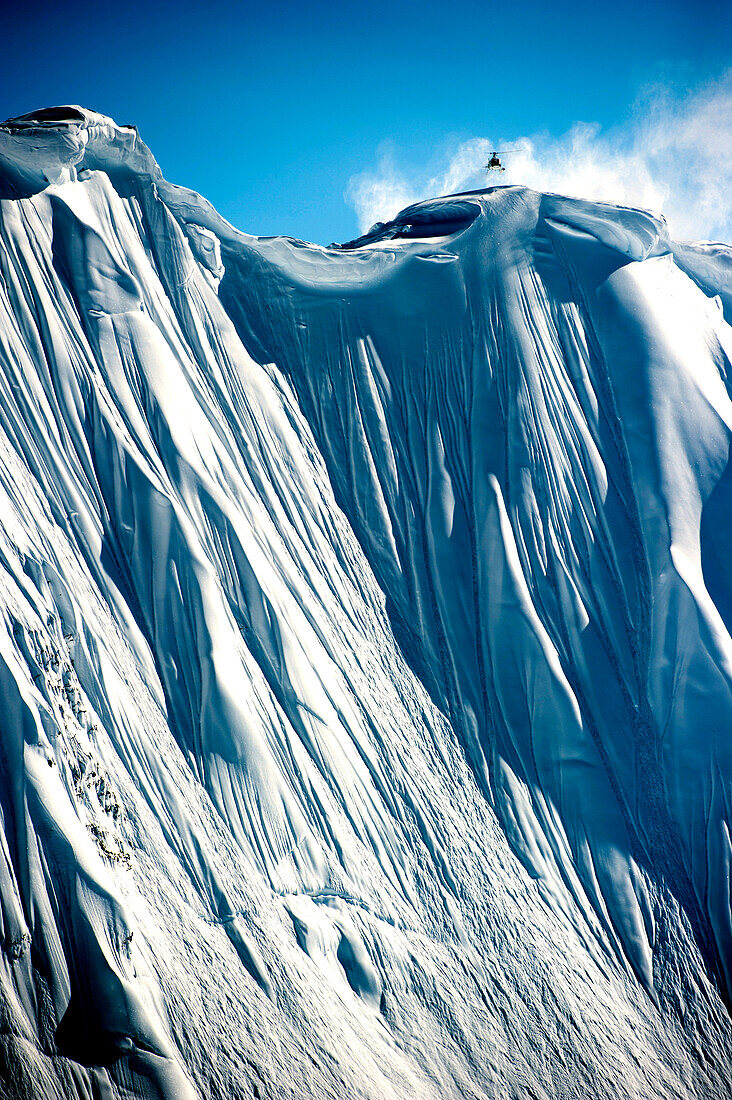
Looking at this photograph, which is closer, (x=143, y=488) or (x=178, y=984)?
(x=178, y=984)

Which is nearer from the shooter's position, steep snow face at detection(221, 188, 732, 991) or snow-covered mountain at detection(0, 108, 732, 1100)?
snow-covered mountain at detection(0, 108, 732, 1100)

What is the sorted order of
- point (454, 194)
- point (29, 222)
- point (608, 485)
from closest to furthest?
point (29, 222) < point (608, 485) < point (454, 194)

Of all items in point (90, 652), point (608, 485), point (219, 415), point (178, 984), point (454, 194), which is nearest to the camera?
point (178, 984)

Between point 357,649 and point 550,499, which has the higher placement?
point 550,499

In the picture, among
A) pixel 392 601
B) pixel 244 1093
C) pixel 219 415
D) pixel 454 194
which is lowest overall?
pixel 244 1093

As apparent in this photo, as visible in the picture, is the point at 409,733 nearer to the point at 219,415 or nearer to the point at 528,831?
the point at 528,831

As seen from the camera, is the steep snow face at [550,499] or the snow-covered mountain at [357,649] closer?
the snow-covered mountain at [357,649]

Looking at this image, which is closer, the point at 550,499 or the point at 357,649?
the point at 357,649

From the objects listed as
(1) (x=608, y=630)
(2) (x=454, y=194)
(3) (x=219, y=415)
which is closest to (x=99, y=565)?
(3) (x=219, y=415)
